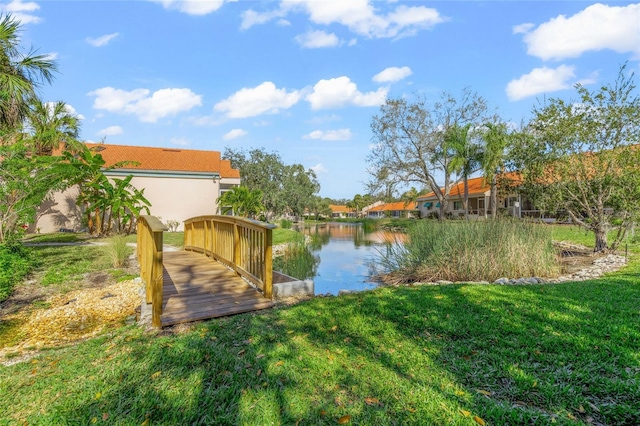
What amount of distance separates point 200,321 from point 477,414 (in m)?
3.29

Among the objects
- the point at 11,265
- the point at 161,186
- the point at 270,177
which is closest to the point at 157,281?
the point at 11,265

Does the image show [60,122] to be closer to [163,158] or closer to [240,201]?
[163,158]

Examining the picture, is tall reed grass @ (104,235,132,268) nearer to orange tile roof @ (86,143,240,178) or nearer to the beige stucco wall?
the beige stucco wall

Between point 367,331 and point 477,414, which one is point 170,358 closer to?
point 367,331

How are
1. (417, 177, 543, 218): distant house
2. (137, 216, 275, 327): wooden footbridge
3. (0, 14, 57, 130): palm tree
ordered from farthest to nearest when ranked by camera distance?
1. (417, 177, 543, 218): distant house
2. (0, 14, 57, 130): palm tree
3. (137, 216, 275, 327): wooden footbridge

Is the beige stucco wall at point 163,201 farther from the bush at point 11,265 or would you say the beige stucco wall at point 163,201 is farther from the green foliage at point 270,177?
the green foliage at point 270,177

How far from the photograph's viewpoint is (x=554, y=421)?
78.2 inches

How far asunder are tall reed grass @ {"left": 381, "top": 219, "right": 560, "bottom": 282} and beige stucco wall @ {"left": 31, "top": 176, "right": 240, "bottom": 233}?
49.7 ft

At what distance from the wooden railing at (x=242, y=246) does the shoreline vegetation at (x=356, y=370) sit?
0.88 meters

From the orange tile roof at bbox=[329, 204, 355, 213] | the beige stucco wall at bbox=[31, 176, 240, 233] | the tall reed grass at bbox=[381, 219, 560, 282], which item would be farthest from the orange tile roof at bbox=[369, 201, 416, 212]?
the tall reed grass at bbox=[381, 219, 560, 282]

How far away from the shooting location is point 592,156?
8883mm

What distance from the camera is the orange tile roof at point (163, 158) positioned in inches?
761

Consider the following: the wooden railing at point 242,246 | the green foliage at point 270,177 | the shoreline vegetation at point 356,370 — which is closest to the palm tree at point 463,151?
the green foliage at point 270,177

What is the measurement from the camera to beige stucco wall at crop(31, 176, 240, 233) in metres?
17.6
